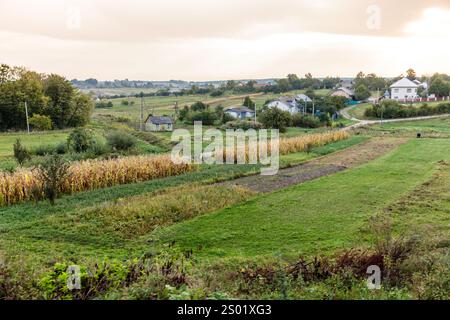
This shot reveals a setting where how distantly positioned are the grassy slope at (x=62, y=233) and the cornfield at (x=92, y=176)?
0.56 metres

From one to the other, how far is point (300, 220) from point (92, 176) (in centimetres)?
789

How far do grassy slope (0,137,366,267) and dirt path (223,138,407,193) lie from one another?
3887 mm

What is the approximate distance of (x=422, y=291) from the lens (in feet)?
16.6

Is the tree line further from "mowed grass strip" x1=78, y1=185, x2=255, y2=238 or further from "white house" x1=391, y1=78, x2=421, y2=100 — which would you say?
"white house" x1=391, y1=78, x2=421, y2=100

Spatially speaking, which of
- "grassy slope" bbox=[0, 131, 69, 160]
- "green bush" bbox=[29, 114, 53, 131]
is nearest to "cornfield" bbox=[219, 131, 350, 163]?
"grassy slope" bbox=[0, 131, 69, 160]

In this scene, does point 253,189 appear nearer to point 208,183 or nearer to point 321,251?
point 208,183

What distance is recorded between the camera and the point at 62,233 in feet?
31.2

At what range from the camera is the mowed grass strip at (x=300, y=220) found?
8.78m

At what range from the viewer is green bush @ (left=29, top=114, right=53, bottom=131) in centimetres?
3881

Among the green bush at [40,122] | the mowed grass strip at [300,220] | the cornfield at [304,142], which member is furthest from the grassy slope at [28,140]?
the mowed grass strip at [300,220]

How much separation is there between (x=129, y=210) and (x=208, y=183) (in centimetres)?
511

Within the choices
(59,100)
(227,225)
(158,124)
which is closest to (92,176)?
(227,225)

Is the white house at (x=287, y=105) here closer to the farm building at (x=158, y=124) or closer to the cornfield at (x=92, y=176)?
the farm building at (x=158, y=124)
